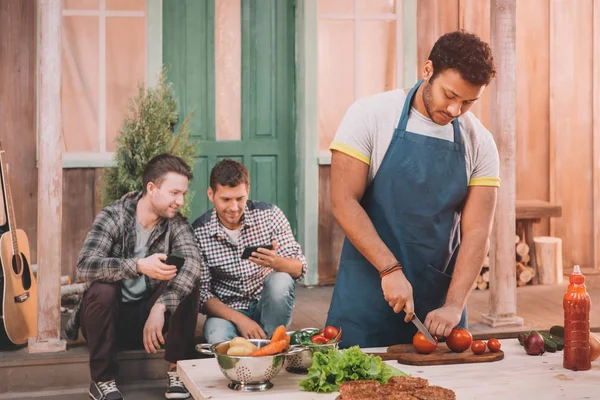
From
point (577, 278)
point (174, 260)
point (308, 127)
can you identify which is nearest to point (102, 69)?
point (308, 127)

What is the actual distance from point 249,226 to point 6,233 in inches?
54.8

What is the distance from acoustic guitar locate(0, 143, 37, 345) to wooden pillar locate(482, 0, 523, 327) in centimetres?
278

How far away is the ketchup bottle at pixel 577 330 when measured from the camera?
294 cm

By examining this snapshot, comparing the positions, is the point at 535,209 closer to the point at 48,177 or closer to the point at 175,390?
the point at 175,390

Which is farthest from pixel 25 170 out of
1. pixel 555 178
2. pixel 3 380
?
pixel 555 178

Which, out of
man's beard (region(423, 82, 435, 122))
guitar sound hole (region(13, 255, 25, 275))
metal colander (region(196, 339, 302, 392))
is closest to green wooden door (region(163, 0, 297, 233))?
guitar sound hole (region(13, 255, 25, 275))

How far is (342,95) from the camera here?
23.5 ft

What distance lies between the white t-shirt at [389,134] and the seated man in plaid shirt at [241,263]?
1666 millimetres

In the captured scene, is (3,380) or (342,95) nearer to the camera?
(3,380)

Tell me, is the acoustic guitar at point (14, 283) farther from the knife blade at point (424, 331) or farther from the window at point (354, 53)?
the knife blade at point (424, 331)

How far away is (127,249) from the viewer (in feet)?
16.0

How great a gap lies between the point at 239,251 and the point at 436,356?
2174 mm

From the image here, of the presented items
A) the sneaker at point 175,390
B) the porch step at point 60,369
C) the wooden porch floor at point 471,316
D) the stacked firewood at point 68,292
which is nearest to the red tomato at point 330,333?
the sneaker at point 175,390

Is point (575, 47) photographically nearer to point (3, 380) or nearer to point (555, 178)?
point (555, 178)
